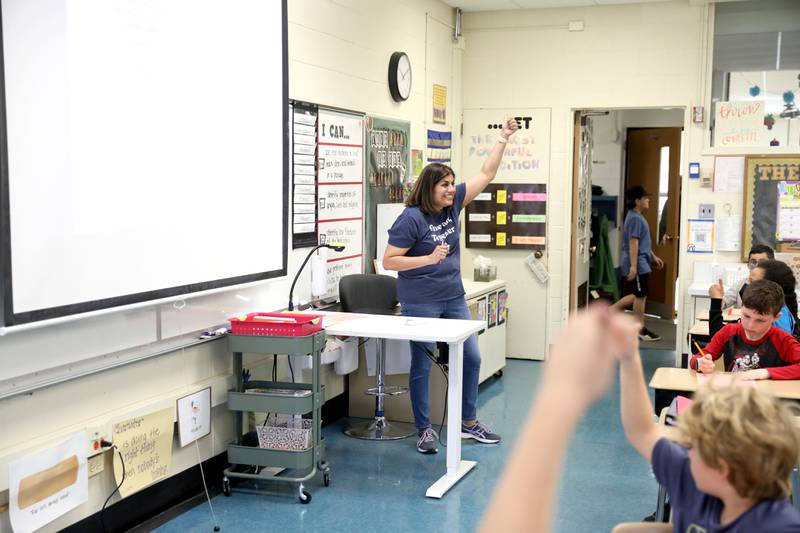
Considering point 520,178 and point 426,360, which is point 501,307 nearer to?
point 520,178

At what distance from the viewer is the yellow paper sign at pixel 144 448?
347 centimetres

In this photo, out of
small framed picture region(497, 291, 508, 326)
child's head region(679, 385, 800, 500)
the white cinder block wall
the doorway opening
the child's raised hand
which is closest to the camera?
child's head region(679, 385, 800, 500)

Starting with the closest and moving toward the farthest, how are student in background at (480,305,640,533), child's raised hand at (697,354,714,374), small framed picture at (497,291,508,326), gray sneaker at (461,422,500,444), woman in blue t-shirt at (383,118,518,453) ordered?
student in background at (480,305,640,533) < child's raised hand at (697,354,714,374) < woman in blue t-shirt at (383,118,518,453) < gray sneaker at (461,422,500,444) < small framed picture at (497,291,508,326)

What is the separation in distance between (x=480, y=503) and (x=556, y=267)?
3.61m

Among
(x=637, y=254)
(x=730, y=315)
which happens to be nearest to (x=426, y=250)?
(x=730, y=315)

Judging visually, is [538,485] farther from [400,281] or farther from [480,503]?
[400,281]

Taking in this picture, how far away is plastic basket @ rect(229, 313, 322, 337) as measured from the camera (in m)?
3.99

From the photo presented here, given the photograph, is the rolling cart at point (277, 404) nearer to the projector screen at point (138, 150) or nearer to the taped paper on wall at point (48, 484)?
the projector screen at point (138, 150)

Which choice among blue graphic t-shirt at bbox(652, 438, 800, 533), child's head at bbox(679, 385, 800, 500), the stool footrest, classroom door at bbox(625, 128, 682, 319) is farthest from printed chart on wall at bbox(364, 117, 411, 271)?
classroom door at bbox(625, 128, 682, 319)

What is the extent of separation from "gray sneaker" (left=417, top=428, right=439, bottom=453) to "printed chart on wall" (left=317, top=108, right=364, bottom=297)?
1017 mm

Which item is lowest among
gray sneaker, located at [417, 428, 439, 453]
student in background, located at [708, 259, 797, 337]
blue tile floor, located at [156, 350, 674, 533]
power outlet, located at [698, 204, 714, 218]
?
blue tile floor, located at [156, 350, 674, 533]

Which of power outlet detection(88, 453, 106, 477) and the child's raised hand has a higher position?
the child's raised hand

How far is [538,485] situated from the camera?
78 cm

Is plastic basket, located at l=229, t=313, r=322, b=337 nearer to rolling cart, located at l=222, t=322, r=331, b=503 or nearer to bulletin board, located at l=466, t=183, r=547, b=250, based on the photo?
rolling cart, located at l=222, t=322, r=331, b=503
